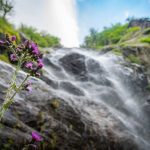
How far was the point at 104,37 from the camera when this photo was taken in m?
75.6

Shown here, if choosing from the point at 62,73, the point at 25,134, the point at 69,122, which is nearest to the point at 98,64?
the point at 62,73

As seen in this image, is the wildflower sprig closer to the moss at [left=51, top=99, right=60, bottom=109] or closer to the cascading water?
the moss at [left=51, top=99, right=60, bottom=109]

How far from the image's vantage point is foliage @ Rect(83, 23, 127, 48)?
236ft

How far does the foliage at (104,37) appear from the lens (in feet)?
236

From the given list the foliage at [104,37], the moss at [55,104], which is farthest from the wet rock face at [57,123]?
the foliage at [104,37]

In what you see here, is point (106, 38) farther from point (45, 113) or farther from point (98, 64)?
point (45, 113)

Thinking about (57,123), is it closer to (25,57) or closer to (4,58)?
(25,57)

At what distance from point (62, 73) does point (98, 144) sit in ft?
35.8

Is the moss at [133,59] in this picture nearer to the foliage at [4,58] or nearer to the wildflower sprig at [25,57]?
the foliage at [4,58]

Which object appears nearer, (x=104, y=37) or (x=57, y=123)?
(x=57, y=123)

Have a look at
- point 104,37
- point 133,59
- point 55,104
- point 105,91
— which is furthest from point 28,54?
point 104,37

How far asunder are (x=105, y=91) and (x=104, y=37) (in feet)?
180

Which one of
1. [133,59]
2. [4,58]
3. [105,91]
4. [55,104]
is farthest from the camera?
[133,59]

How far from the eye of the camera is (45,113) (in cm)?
1241
